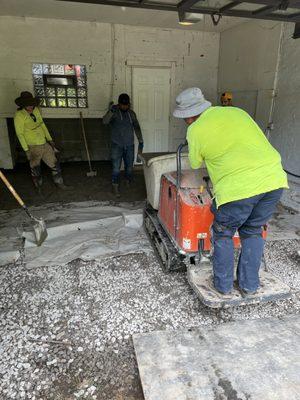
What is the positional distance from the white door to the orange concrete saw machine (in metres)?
3.84

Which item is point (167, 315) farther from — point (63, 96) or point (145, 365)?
point (63, 96)

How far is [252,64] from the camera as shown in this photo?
208 inches

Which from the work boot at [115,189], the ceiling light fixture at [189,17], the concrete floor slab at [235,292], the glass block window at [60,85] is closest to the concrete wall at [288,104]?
the ceiling light fixture at [189,17]

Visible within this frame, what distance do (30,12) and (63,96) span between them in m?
1.49

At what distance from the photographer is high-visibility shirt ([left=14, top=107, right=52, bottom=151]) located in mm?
4617

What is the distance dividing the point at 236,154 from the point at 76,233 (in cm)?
225

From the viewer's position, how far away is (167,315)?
225 centimetres

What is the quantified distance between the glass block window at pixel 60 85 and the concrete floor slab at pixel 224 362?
17.5 ft

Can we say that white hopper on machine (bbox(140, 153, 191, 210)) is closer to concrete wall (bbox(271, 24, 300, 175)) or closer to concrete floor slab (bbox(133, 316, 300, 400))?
concrete floor slab (bbox(133, 316, 300, 400))

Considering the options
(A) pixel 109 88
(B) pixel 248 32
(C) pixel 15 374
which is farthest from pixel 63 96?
(C) pixel 15 374

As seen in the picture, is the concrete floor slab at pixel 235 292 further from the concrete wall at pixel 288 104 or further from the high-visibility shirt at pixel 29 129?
the high-visibility shirt at pixel 29 129

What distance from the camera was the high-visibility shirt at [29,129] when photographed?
4.62 m

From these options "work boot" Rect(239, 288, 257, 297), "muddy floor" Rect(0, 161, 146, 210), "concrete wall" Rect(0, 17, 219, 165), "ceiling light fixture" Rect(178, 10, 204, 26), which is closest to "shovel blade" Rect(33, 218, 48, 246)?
"muddy floor" Rect(0, 161, 146, 210)

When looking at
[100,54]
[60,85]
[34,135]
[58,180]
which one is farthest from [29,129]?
[100,54]
